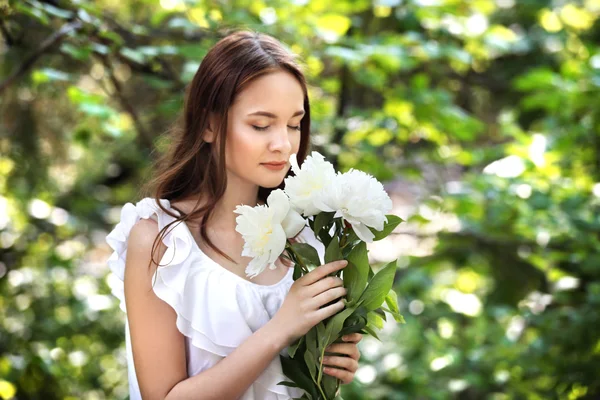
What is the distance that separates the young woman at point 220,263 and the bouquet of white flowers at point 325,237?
0.13 ft

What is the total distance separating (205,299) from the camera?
1.47m

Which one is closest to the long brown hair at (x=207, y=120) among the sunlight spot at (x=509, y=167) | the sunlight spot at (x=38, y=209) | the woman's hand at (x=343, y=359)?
the woman's hand at (x=343, y=359)

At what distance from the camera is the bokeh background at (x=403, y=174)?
2771 millimetres

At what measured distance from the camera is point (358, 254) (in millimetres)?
1369

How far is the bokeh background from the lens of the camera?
2.77 m

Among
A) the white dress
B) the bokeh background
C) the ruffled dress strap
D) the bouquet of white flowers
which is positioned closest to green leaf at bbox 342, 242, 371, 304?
the bouquet of white flowers

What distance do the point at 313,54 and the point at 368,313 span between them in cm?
168

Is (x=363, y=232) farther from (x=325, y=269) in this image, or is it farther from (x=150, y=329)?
(x=150, y=329)

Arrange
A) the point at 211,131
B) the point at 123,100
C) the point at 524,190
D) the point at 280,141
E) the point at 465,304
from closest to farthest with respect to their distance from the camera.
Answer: the point at 280,141, the point at 211,131, the point at 123,100, the point at 524,190, the point at 465,304

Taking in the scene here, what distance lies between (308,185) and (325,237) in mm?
145

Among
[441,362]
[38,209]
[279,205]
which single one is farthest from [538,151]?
[38,209]

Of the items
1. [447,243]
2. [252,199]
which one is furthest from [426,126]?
[252,199]

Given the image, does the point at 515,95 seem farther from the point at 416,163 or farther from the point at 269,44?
the point at 269,44

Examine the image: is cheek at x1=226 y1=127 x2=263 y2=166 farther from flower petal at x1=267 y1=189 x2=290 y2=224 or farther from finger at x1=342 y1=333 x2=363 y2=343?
finger at x1=342 y1=333 x2=363 y2=343
